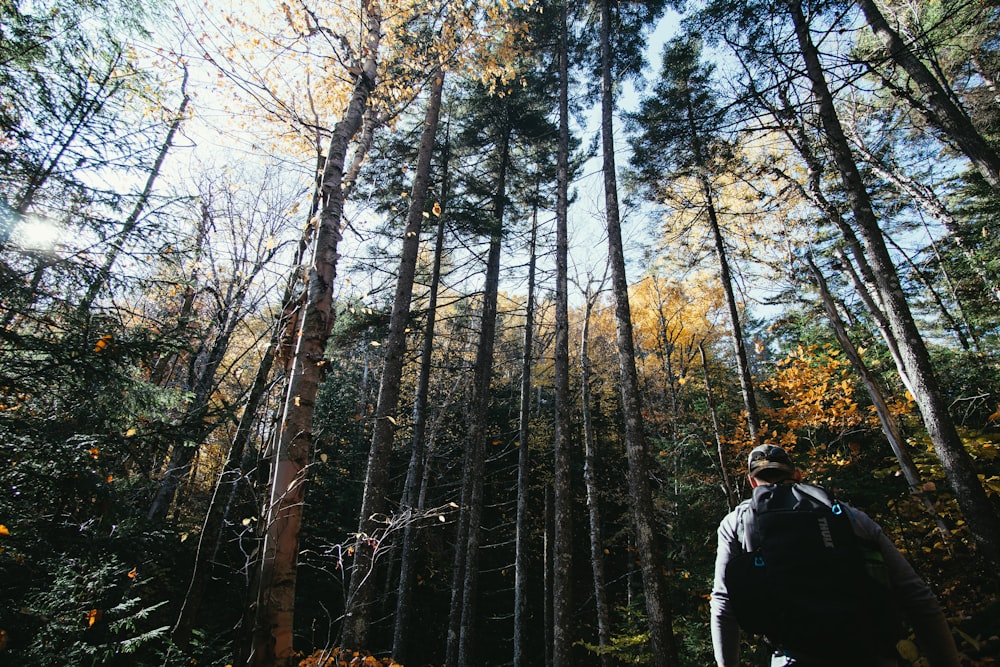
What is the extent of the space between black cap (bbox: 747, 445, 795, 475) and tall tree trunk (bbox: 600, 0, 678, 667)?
387 centimetres

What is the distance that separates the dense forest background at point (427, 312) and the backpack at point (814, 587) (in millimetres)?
2369

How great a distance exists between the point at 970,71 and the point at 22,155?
18.4m

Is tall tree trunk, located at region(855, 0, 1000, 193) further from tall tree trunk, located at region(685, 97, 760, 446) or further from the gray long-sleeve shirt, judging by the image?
the gray long-sleeve shirt

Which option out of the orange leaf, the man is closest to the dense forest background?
the orange leaf

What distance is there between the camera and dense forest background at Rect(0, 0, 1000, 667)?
3740mm

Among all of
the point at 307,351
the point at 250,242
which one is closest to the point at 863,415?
the point at 307,351

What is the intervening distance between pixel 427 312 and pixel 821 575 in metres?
7.44

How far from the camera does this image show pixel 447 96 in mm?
10828

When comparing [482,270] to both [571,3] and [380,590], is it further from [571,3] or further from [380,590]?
[380,590]

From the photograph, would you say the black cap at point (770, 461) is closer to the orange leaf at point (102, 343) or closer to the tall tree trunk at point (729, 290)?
the orange leaf at point (102, 343)

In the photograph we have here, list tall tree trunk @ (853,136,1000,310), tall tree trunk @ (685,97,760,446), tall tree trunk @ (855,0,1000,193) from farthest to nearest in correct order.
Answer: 1. tall tree trunk @ (853,136,1000,310)
2. tall tree trunk @ (685,97,760,446)
3. tall tree trunk @ (855,0,1000,193)

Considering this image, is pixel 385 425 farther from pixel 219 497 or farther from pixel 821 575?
pixel 821 575

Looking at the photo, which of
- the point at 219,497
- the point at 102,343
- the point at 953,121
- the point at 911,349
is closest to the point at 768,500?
the point at 219,497

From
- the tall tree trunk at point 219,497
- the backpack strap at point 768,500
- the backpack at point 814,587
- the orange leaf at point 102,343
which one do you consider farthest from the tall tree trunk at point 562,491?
the orange leaf at point 102,343
